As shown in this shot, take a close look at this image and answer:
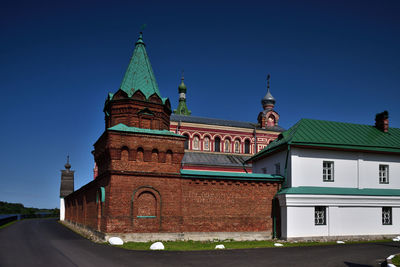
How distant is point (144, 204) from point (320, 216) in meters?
9.59

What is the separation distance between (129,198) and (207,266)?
23.2 ft

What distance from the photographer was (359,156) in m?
21.9

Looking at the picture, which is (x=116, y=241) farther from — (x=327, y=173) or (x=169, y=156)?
(x=327, y=173)

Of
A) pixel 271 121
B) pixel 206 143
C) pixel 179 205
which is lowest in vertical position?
pixel 179 205

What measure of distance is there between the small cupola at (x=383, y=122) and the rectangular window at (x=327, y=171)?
6048mm

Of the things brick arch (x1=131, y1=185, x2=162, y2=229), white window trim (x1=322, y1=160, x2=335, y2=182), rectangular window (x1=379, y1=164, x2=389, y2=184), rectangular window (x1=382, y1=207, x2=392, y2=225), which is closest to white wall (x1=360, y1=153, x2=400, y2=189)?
rectangular window (x1=379, y1=164, x2=389, y2=184)

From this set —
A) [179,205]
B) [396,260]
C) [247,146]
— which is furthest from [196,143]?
[396,260]

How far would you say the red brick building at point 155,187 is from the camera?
1788 centimetres

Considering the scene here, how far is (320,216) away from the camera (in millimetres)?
20156

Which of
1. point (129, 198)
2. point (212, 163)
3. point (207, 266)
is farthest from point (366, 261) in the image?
point (212, 163)

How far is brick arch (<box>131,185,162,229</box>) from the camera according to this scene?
17.9 metres

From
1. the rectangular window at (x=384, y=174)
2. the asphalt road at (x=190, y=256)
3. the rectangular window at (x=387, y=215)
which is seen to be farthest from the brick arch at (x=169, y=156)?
A: the rectangular window at (x=384, y=174)

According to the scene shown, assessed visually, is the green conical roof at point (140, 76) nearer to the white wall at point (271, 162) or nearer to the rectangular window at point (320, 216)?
the white wall at point (271, 162)

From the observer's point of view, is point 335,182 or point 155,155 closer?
point 155,155
